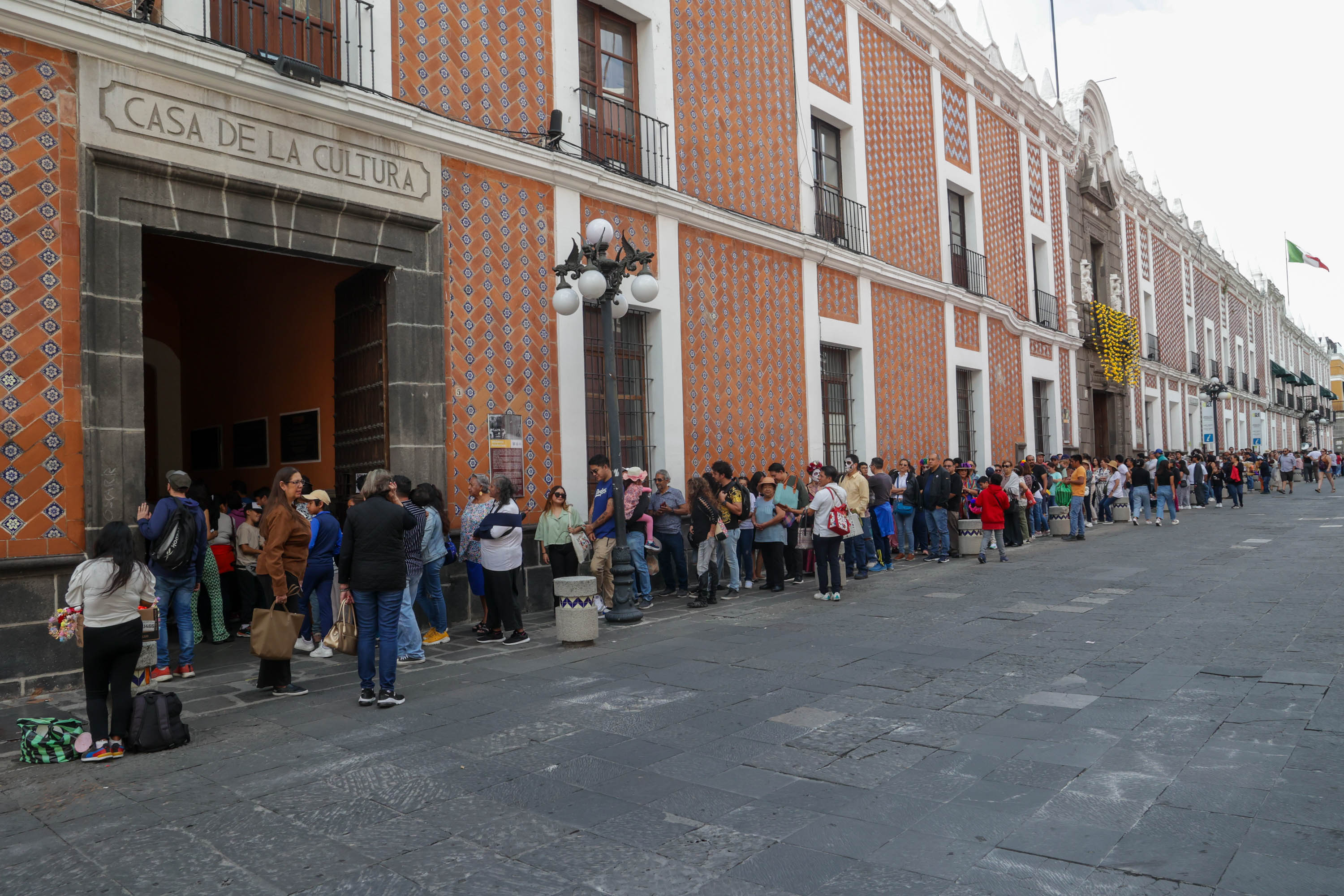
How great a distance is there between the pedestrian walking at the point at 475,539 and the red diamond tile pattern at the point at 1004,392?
14.6m

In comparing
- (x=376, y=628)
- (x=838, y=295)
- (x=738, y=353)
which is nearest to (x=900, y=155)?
(x=838, y=295)

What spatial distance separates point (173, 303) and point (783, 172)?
31.0ft

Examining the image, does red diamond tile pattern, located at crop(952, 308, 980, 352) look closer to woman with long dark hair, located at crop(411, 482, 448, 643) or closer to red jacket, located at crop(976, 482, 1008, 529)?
red jacket, located at crop(976, 482, 1008, 529)

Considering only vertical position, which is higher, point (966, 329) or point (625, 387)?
point (966, 329)

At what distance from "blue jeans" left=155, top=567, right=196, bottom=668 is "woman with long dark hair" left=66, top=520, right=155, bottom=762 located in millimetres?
1981

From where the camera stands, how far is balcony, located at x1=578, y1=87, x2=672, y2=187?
11.8 metres

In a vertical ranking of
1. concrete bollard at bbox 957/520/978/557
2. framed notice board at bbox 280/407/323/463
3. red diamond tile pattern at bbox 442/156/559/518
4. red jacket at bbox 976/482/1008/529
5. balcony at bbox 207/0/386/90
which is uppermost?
balcony at bbox 207/0/386/90

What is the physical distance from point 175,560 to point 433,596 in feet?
7.48

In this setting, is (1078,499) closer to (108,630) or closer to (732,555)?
(732,555)

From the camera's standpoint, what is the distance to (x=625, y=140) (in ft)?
40.1

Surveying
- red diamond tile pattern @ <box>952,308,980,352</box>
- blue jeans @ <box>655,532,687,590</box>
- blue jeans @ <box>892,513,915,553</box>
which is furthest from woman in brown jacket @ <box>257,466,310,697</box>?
red diamond tile pattern @ <box>952,308,980,352</box>

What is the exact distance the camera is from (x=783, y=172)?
1466cm

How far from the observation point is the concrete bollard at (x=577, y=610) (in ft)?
26.9

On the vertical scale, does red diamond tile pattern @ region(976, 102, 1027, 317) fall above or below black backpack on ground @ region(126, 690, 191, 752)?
above
